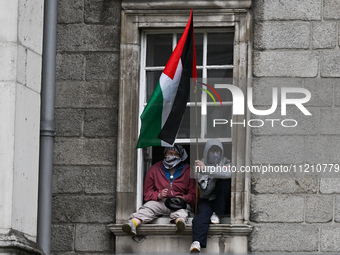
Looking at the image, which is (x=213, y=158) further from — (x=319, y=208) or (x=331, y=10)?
(x=331, y=10)

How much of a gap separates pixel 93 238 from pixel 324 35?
359 cm

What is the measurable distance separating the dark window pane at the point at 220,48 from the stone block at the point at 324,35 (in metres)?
1.02

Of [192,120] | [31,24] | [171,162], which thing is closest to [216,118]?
[192,120]

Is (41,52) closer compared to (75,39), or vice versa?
(41,52)

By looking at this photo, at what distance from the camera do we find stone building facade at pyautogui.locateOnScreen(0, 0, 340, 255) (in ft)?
44.4

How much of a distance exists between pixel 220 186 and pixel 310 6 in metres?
2.38

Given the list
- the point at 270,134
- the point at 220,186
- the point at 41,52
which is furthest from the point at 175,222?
the point at 41,52

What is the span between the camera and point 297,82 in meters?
13.9

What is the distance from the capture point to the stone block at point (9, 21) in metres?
12.5

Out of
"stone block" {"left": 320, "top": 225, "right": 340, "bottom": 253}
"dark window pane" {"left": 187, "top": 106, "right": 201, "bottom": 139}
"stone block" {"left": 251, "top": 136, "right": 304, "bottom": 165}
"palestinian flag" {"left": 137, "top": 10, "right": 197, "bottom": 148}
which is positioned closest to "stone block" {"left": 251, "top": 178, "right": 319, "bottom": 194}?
"stone block" {"left": 251, "top": 136, "right": 304, "bottom": 165}

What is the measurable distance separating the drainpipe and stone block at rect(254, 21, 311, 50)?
2396 millimetres

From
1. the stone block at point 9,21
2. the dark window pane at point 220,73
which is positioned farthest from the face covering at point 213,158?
the stone block at point 9,21

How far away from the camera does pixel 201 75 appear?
563 inches

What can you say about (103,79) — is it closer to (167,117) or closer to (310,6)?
(167,117)
